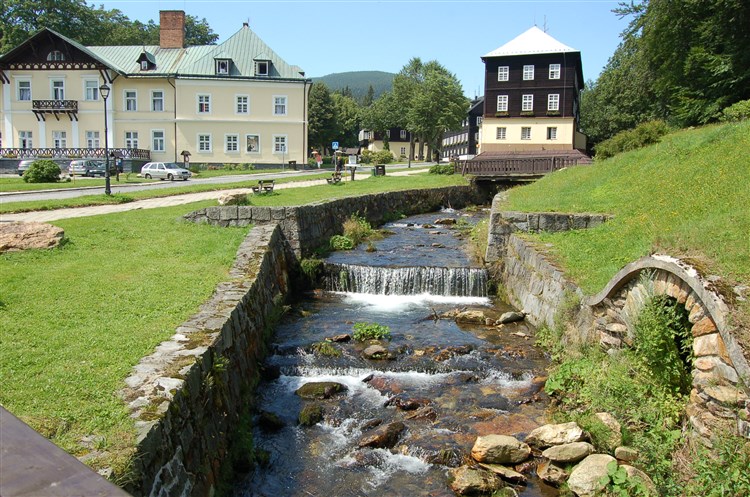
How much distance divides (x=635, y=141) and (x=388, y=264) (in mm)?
16064

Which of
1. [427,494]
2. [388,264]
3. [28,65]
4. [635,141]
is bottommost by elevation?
[427,494]

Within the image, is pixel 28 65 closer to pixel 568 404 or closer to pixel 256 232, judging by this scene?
pixel 256 232

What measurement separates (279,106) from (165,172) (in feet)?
46.7

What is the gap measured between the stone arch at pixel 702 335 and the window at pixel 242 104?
45490 millimetres

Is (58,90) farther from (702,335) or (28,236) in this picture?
(702,335)

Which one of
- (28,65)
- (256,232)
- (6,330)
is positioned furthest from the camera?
(28,65)

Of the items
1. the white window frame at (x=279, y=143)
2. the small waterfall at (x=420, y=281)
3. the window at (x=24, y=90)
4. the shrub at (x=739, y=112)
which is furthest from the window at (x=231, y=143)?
the small waterfall at (x=420, y=281)

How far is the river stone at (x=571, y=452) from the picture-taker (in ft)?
23.2

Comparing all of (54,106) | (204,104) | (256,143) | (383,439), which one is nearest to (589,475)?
(383,439)

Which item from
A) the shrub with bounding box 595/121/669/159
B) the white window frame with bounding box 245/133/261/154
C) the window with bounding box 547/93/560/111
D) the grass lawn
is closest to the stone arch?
the grass lawn

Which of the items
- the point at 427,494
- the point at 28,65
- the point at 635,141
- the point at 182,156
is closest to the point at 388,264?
the point at 427,494

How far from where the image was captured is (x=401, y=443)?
7645mm

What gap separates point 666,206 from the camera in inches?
495

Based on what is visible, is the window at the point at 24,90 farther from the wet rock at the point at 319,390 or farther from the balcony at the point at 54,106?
the wet rock at the point at 319,390
